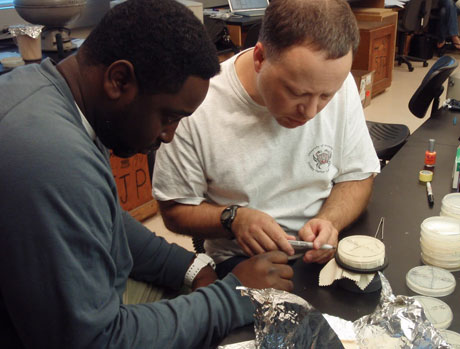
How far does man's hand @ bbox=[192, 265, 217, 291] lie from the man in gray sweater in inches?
8.9

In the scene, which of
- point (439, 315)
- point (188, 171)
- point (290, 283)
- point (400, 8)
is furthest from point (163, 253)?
point (400, 8)

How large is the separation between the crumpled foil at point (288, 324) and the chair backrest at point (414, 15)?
4.99 metres

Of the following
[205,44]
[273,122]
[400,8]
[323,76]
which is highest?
[205,44]

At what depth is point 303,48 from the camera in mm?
1006

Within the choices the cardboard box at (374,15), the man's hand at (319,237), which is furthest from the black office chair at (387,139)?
the cardboard box at (374,15)

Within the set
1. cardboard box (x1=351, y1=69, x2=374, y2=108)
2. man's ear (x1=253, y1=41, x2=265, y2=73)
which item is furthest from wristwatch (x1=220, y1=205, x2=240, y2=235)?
cardboard box (x1=351, y1=69, x2=374, y2=108)

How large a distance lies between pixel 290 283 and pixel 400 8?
4947 mm

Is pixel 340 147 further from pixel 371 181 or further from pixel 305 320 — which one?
pixel 305 320

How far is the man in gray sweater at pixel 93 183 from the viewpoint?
0.64 meters

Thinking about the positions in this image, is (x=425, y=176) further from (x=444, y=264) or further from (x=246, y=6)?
(x=246, y=6)

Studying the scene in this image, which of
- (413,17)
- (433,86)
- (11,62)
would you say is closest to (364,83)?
(413,17)

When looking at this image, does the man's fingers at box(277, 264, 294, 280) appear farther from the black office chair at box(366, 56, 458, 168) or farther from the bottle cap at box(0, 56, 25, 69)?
the bottle cap at box(0, 56, 25, 69)

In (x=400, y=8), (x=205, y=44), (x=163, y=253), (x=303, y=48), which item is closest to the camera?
(x=205, y=44)

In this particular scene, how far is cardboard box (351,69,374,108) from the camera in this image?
3.81 meters
